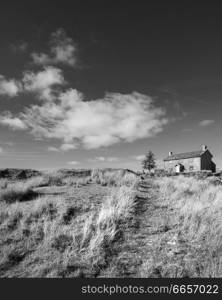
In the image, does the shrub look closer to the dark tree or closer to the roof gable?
the roof gable

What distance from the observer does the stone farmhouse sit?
49219mm

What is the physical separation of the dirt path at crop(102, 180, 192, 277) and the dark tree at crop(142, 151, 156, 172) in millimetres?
60830

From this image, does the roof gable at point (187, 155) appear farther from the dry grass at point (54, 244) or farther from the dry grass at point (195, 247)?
the dry grass at point (54, 244)

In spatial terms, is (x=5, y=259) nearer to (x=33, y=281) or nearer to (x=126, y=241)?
(x=33, y=281)

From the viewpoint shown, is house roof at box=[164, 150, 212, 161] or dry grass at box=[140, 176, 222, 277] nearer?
dry grass at box=[140, 176, 222, 277]

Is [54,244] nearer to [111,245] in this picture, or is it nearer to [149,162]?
[111,245]

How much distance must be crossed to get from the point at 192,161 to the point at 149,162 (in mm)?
17728

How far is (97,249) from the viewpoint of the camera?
12.1 feet

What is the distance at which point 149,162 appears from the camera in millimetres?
65750

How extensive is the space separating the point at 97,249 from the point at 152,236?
1611mm

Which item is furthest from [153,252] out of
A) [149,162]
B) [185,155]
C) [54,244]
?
[149,162]

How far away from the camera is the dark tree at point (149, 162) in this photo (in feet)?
215

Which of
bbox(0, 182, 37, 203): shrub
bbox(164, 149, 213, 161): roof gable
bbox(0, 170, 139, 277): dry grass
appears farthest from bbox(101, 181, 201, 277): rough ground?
bbox(164, 149, 213, 161): roof gable

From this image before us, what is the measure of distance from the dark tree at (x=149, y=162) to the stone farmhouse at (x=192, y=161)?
897 cm
